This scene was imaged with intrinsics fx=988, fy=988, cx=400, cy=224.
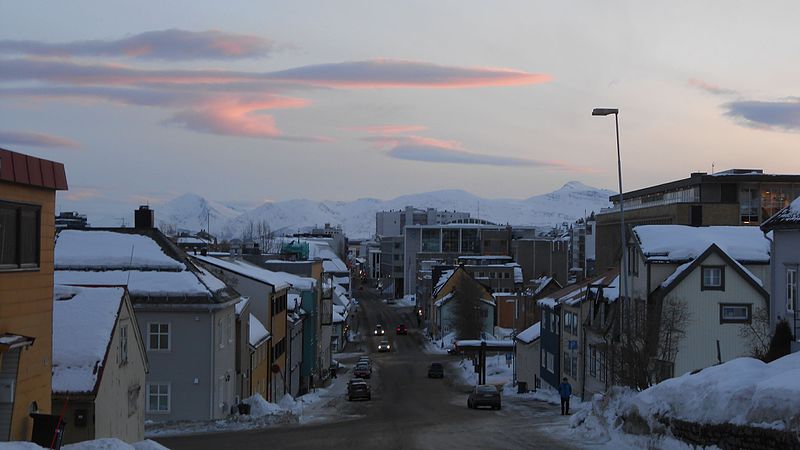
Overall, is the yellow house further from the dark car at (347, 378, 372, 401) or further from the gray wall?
the dark car at (347, 378, 372, 401)

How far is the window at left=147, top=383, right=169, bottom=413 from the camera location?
4191cm

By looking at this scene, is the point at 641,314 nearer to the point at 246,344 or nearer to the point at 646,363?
the point at 646,363

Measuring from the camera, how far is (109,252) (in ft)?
145

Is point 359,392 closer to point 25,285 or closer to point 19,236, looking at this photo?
point 25,285

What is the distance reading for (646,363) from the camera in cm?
3684

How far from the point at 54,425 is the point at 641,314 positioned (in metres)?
27.6

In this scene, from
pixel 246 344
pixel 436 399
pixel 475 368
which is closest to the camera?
pixel 246 344

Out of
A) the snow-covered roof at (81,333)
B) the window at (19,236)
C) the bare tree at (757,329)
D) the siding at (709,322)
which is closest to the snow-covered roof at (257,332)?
the siding at (709,322)

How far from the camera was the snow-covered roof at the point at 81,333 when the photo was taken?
25.9m

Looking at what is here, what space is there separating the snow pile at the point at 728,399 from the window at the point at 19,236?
14.2 m

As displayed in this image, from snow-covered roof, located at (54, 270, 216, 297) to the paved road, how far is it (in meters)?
7.27

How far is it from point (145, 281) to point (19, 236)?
2373 centimetres

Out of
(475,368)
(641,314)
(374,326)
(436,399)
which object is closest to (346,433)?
(641,314)

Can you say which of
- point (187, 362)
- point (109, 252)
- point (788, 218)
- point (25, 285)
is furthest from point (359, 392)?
point (25, 285)
